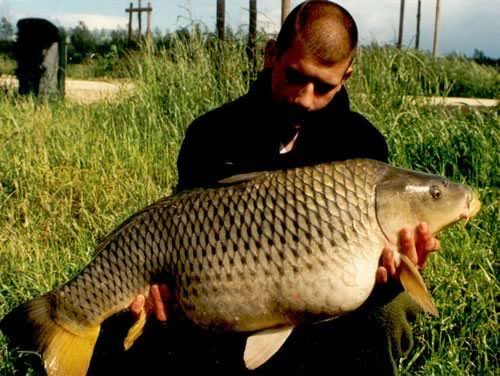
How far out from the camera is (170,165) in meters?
3.46

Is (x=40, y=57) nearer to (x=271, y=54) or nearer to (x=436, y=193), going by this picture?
(x=271, y=54)

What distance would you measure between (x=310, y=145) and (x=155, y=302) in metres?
0.63

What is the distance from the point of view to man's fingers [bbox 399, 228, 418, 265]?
1543 mm

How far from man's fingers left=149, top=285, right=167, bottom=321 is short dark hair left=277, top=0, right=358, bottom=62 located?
2.33 feet

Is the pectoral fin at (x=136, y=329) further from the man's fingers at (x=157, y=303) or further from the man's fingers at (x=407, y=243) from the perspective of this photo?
the man's fingers at (x=407, y=243)

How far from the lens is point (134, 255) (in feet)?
5.40

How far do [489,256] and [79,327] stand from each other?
4.92 ft

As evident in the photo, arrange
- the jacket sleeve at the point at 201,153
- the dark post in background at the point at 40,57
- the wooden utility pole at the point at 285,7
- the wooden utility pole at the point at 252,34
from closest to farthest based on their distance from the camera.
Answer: the jacket sleeve at the point at 201,153 < the wooden utility pole at the point at 252,34 < the wooden utility pole at the point at 285,7 < the dark post in background at the point at 40,57

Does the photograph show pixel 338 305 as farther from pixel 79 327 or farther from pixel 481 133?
pixel 481 133

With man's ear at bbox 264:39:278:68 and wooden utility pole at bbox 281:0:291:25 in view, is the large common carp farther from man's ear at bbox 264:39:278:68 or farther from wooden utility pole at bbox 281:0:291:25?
wooden utility pole at bbox 281:0:291:25

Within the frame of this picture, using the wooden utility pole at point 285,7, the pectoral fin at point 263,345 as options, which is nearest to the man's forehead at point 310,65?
the pectoral fin at point 263,345

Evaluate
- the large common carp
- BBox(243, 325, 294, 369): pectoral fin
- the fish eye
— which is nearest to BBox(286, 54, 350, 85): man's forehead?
the large common carp

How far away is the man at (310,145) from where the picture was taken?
177 cm

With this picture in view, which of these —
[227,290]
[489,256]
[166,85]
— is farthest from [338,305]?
[166,85]
